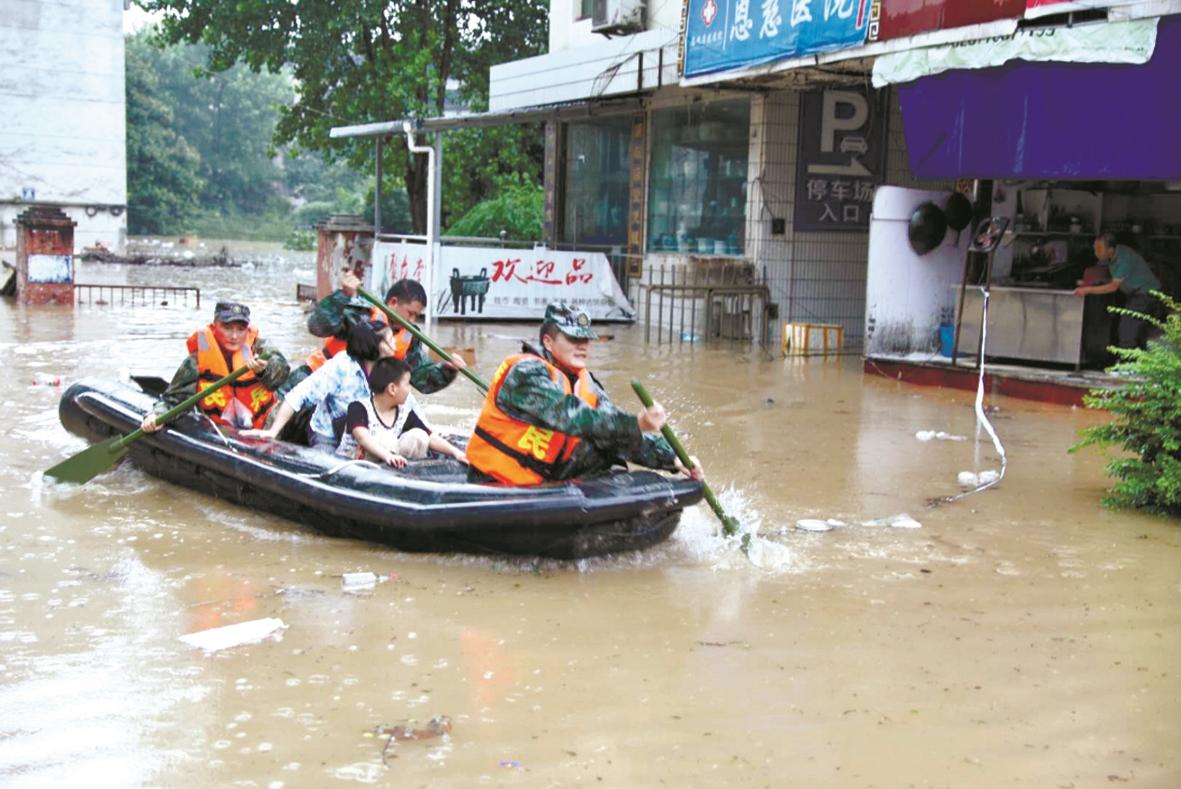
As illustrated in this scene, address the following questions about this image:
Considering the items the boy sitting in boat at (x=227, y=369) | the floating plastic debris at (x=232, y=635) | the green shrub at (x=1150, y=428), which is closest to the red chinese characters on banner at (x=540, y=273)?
the boy sitting in boat at (x=227, y=369)

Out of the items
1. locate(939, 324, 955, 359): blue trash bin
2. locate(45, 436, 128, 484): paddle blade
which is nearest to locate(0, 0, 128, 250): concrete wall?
locate(939, 324, 955, 359): blue trash bin

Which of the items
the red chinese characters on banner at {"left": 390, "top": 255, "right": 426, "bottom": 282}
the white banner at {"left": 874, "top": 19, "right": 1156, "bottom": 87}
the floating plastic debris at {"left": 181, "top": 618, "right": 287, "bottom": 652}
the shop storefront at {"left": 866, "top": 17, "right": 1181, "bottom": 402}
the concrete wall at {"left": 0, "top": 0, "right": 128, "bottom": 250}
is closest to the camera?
the floating plastic debris at {"left": 181, "top": 618, "right": 287, "bottom": 652}

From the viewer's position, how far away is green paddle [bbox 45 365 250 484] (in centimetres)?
780

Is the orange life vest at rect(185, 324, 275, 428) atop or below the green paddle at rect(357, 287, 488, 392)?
below

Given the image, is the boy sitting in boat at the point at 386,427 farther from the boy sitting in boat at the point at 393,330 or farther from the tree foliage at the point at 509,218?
the tree foliage at the point at 509,218

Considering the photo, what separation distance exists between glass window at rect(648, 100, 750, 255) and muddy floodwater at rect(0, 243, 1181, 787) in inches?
359

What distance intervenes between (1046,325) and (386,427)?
7.67m

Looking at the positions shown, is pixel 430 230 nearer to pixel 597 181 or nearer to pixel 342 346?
pixel 597 181

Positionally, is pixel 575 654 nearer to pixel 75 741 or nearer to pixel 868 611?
pixel 868 611

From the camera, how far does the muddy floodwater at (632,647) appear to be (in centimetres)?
421

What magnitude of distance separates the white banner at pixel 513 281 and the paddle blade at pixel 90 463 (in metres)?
10.7

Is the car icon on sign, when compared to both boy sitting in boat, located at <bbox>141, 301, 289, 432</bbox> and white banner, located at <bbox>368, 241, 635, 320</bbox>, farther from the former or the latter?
boy sitting in boat, located at <bbox>141, 301, 289, 432</bbox>

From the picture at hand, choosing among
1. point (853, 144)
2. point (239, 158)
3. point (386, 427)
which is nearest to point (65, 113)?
point (853, 144)

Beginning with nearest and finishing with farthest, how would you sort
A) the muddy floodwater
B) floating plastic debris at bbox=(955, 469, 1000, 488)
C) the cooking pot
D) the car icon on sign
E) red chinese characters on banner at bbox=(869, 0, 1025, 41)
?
the muddy floodwater
floating plastic debris at bbox=(955, 469, 1000, 488)
red chinese characters on banner at bbox=(869, 0, 1025, 41)
the cooking pot
the car icon on sign
